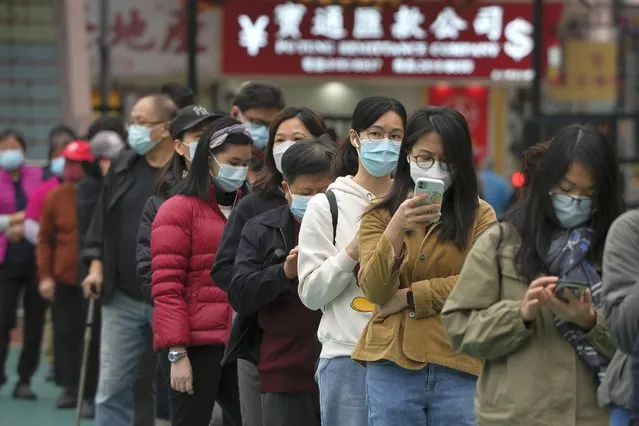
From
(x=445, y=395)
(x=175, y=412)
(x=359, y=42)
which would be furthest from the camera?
(x=359, y=42)

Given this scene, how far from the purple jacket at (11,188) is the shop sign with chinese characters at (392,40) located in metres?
13.2

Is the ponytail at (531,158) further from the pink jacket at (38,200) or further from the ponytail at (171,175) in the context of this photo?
the pink jacket at (38,200)

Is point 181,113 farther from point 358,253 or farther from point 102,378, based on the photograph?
point 358,253

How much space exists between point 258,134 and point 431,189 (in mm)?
3859

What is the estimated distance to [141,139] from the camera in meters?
9.91

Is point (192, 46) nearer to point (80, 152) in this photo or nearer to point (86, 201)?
point (80, 152)

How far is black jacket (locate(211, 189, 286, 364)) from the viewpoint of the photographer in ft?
24.7

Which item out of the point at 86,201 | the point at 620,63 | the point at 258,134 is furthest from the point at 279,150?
the point at 620,63

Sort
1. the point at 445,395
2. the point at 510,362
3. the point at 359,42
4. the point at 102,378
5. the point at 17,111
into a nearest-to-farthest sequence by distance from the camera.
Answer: the point at 510,362, the point at 445,395, the point at 102,378, the point at 17,111, the point at 359,42

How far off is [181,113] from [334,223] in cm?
243

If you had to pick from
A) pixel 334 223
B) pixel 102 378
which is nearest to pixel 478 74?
pixel 102 378

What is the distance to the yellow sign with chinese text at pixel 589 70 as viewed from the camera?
28.3 metres

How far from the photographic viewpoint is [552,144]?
18.5 feet

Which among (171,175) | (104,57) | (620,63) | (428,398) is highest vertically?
(104,57)
